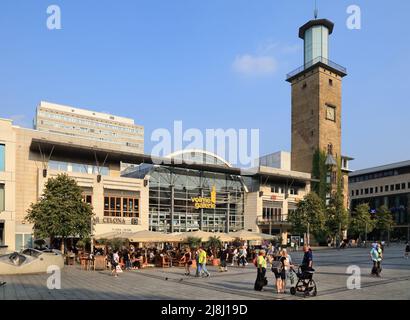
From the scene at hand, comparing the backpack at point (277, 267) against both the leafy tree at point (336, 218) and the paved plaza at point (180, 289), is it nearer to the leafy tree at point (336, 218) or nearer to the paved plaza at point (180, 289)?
the paved plaza at point (180, 289)

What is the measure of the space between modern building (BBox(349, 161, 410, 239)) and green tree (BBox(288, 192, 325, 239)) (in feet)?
143

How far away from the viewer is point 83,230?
1243 inches

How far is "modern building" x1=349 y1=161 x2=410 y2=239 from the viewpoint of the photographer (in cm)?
9062

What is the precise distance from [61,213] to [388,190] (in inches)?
3408

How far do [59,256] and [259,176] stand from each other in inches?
1593

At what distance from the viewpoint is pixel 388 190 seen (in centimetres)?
9638

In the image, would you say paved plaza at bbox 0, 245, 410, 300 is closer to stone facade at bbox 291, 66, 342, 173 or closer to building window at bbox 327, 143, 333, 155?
stone facade at bbox 291, 66, 342, 173

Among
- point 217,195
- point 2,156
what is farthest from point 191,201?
point 2,156

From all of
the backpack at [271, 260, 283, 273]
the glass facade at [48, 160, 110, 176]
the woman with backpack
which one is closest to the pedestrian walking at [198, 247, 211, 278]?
the backpack at [271, 260, 283, 273]

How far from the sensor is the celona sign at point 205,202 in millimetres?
52812

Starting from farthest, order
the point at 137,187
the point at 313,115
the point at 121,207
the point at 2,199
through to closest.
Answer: the point at 313,115 → the point at 137,187 → the point at 121,207 → the point at 2,199

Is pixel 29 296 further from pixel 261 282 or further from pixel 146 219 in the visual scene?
pixel 146 219

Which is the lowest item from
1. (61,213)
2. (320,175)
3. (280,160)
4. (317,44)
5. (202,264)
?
(202,264)

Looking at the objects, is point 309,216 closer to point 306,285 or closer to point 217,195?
point 217,195
